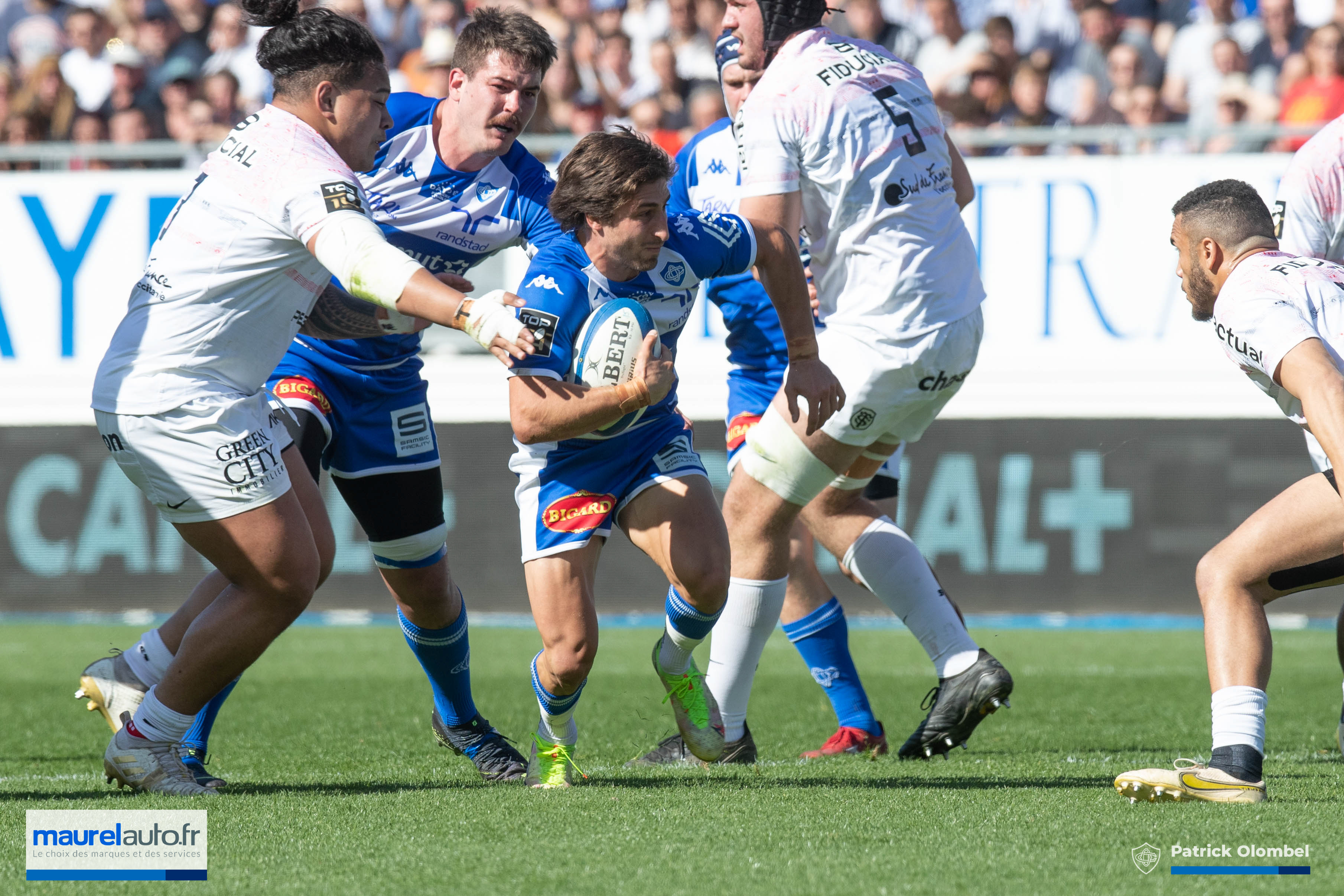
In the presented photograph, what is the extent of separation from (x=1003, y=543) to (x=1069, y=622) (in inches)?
29.1

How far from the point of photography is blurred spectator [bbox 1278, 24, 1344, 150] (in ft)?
36.1

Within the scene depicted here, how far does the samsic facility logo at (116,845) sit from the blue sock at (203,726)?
0.96 meters

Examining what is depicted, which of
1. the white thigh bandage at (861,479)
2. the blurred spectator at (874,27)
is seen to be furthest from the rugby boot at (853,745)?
the blurred spectator at (874,27)

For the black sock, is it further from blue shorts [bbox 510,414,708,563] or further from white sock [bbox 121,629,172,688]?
white sock [bbox 121,629,172,688]

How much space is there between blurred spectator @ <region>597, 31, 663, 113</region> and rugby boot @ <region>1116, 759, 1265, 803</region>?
930 cm

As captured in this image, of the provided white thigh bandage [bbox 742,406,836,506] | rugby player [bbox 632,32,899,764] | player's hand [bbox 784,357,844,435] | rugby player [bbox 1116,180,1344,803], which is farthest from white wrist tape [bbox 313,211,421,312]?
rugby player [bbox 1116,180,1344,803]

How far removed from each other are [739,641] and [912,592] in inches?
26.3

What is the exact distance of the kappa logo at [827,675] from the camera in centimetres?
579

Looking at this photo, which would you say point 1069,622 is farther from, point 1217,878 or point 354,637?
point 1217,878

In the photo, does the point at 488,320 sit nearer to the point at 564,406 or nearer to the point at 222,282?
the point at 564,406

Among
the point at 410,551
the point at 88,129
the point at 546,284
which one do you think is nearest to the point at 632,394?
the point at 546,284

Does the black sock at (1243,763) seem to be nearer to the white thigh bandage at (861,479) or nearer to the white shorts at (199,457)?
the white thigh bandage at (861,479)

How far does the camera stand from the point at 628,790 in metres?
4.53

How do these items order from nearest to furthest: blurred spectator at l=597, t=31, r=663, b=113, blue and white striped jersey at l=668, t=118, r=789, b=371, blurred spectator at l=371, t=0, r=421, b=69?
blue and white striped jersey at l=668, t=118, r=789, b=371 < blurred spectator at l=597, t=31, r=663, b=113 < blurred spectator at l=371, t=0, r=421, b=69
